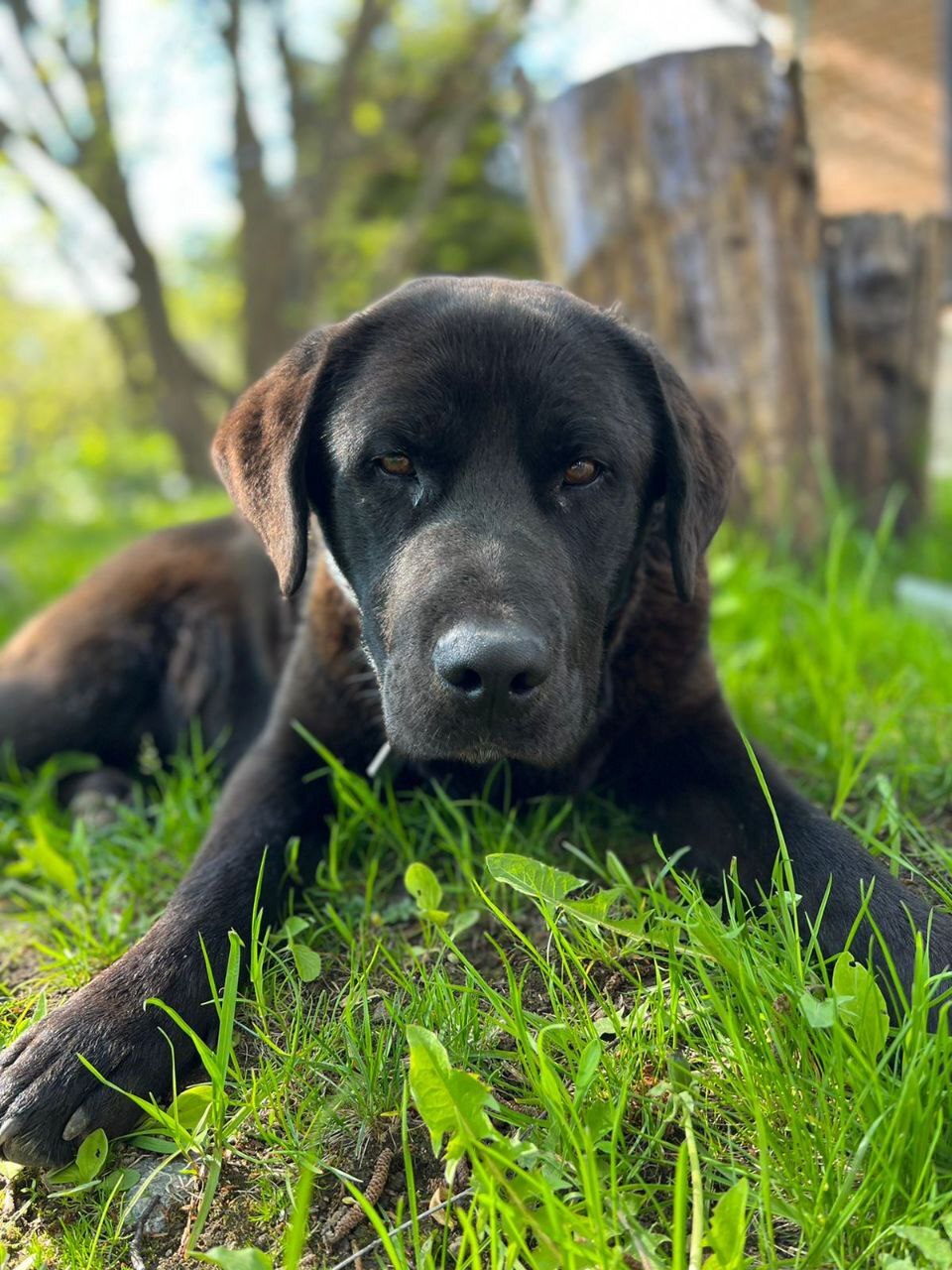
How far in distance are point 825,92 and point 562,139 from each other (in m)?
8.89

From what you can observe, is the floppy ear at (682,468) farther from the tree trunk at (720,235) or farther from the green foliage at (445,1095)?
the tree trunk at (720,235)

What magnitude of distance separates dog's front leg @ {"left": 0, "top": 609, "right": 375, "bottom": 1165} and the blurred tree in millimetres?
9263

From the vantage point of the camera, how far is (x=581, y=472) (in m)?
2.16

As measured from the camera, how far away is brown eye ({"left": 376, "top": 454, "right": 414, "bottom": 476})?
215 cm

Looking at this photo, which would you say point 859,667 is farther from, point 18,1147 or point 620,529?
point 18,1147

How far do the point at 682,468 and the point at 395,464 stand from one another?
0.62 m

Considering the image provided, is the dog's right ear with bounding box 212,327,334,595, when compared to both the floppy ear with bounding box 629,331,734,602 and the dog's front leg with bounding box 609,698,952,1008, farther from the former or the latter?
the dog's front leg with bounding box 609,698,952,1008

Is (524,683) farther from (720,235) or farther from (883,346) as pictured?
(883,346)

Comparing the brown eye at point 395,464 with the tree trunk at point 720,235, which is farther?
the tree trunk at point 720,235

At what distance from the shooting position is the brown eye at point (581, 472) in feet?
7.07

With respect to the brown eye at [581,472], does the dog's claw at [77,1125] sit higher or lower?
lower

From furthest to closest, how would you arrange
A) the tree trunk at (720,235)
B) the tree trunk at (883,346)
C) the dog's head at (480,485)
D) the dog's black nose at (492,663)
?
the tree trunk at (883,346) < the tree trunk at (720,235) < the dog's head at (480,485) < the dog's black nose at (492,663)

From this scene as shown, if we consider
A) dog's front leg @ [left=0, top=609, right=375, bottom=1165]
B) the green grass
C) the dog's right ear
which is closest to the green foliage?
the green grass

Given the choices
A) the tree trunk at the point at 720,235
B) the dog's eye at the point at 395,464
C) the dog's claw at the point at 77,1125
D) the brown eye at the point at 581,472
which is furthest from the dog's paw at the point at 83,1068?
the tree trunk at the point at 720,235
